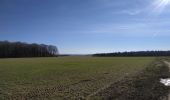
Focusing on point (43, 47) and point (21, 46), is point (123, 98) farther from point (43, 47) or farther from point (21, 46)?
point (43, 47)

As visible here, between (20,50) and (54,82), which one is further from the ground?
(20,50)

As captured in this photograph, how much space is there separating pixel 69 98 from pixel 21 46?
16030cm

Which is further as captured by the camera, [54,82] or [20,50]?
[20,50]

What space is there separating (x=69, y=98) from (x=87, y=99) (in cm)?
108

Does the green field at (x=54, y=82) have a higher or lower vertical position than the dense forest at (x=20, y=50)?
lower

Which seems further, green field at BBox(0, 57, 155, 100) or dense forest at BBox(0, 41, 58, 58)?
dense forest at BBox(0, 41, 58, 58)

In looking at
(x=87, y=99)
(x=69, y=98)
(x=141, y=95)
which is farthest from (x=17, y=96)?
(x=141, y=95)

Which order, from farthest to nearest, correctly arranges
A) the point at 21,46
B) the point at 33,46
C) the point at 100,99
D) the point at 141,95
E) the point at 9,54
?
the point at 33,46, the point at 21,46, the point at 9,54, the point at 141,95, the point at 100,99

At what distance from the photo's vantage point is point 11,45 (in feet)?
534

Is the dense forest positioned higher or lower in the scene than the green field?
higher

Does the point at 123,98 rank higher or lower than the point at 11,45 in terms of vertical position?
lower

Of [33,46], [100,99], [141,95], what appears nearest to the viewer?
[100,99]

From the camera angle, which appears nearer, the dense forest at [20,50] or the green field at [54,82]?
the green field at [54,82]

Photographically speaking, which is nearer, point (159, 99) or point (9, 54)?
point (159, 99)
